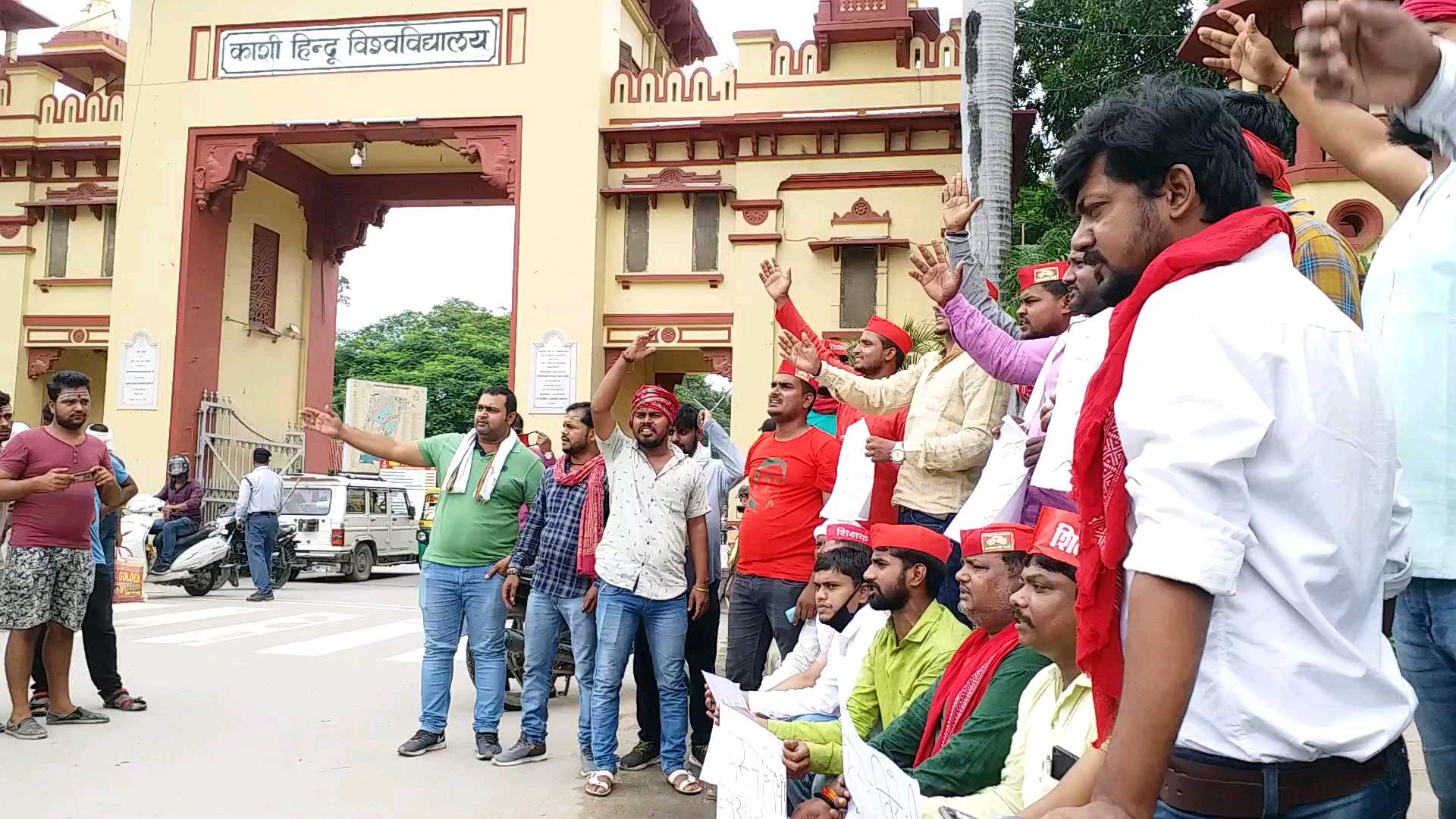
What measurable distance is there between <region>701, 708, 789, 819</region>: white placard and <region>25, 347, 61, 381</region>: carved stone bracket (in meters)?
18.8

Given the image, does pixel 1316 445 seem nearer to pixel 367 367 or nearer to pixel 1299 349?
pixel 1299 349

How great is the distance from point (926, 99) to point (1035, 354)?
520 inches

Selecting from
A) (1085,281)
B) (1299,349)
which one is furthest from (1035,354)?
(1299,349)

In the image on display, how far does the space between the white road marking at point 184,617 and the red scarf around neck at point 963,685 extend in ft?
30.8

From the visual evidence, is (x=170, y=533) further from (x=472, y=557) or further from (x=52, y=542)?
(x=472, y=557)

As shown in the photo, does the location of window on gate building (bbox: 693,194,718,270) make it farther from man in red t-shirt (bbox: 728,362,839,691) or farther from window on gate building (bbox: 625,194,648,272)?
man in red t-shirt (bbox: 728,362,839,691)

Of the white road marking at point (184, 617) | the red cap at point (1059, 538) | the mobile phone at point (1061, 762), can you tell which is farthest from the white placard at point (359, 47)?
the mobile phone at point (1061, 762)

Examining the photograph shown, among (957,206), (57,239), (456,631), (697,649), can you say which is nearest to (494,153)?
(57,239)

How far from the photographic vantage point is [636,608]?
5.58m

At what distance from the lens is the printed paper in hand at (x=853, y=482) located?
4.79 meters

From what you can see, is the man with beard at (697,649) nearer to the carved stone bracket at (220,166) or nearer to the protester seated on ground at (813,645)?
the protester seated on ground at (813,645)

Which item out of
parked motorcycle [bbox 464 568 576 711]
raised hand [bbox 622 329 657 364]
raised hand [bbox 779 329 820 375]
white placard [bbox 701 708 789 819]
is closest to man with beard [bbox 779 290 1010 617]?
raised hand [bbox 779 329 820 375]

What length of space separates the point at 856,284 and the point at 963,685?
44.7 feet

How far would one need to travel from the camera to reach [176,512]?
14.6 meters
